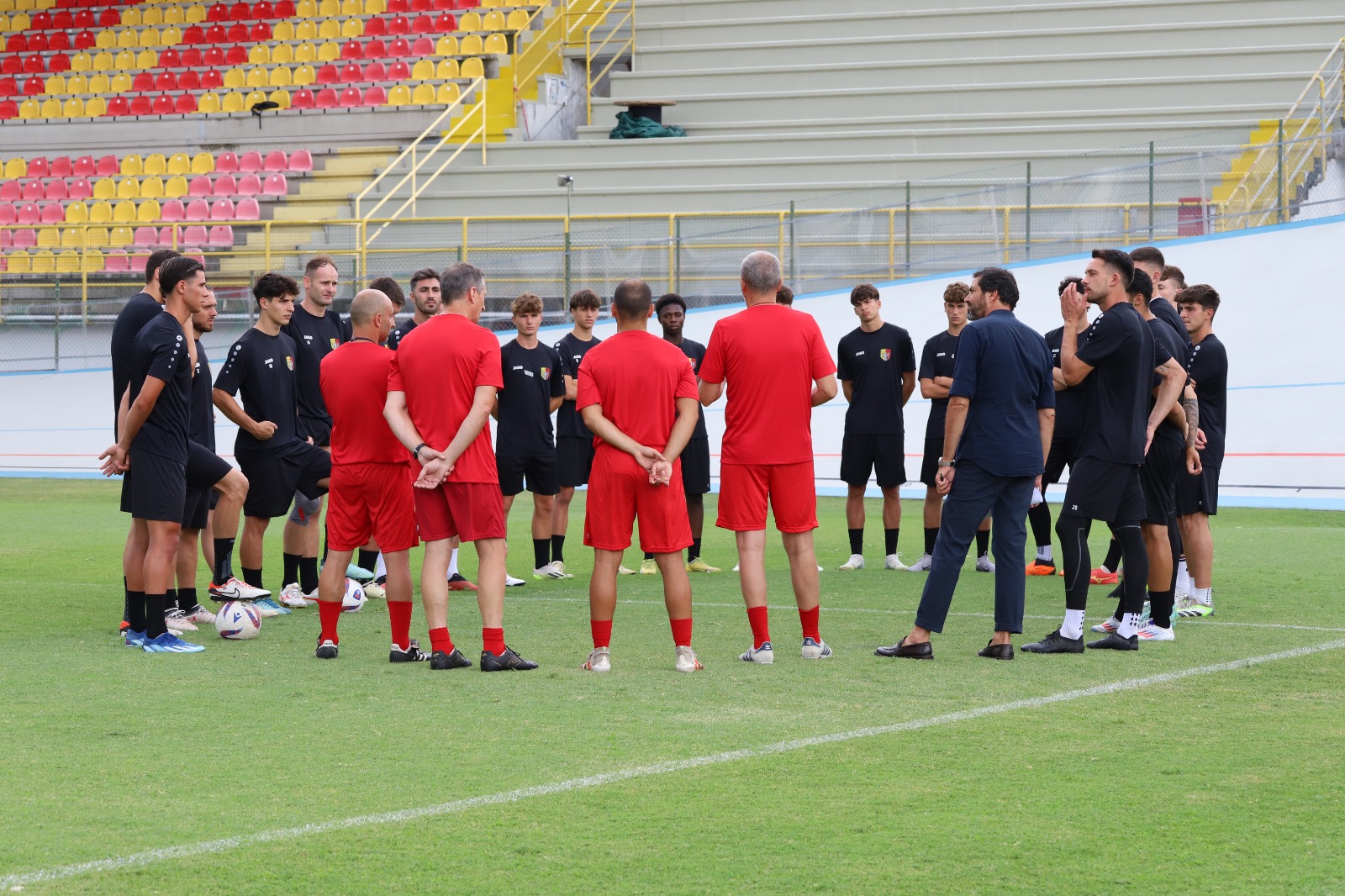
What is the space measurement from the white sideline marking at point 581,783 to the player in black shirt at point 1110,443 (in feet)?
2.19

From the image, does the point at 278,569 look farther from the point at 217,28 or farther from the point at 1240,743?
the point at 217,28

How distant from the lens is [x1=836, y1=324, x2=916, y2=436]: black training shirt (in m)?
11.3

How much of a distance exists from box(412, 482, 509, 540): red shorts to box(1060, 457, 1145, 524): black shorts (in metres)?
2.74

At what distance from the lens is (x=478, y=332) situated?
702 cm

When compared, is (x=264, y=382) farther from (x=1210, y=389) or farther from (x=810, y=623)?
(x=1210, y=389)

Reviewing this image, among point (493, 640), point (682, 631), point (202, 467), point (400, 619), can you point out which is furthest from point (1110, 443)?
point (202, 467)

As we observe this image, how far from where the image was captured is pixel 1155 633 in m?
7.95

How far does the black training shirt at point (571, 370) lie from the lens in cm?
1095

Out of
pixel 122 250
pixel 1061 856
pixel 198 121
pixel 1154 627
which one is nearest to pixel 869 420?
pixel 1154 627

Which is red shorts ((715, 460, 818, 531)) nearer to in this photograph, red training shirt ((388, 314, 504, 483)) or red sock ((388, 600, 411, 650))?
red training shirt ((388, 314, 504, 483))

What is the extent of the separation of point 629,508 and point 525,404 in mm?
3827

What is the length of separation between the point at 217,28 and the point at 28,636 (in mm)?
25814

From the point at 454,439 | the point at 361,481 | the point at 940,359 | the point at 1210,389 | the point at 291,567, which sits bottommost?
the point at 291,567

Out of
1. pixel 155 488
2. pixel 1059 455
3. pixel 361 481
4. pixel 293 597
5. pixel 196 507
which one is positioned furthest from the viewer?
pixel 1059 455
